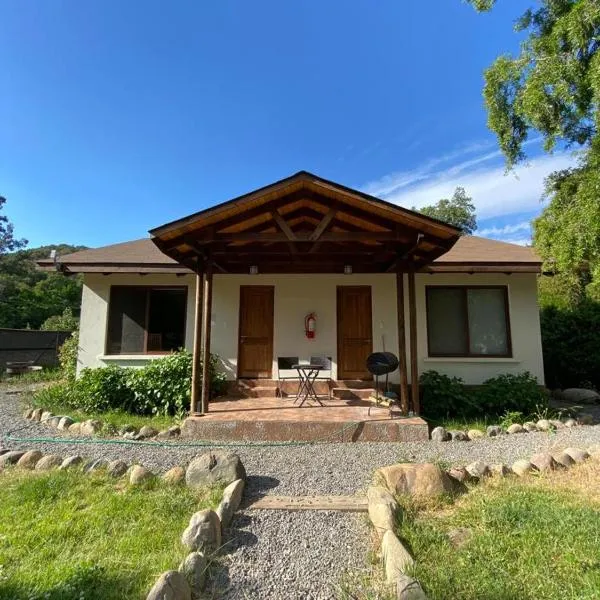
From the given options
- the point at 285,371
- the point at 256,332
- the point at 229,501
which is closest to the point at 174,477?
the point at 229,501

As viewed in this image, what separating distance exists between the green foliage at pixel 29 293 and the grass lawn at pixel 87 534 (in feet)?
63.4

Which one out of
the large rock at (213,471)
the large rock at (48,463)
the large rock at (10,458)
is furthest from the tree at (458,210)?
the large rock at (10,458)

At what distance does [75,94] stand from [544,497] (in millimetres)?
12350

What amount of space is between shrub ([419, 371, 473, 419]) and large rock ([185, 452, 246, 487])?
175 inches

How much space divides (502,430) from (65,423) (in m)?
6.96

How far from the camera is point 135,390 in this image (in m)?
7.02

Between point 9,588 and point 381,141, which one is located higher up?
point 381,141

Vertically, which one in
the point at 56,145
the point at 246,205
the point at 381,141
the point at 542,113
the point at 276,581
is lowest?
the point at 276,581

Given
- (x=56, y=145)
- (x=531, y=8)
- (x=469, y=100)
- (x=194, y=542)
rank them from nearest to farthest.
A: (x=194, y=542)
(x=531, y=8)
(x=469, y=100)
(x=56, y=145)

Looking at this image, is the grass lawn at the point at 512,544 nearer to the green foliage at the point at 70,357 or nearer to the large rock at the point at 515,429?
the large rock at the point at 515,429

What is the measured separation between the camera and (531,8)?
838 cm

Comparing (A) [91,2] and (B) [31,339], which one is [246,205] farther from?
(B) [31,339]

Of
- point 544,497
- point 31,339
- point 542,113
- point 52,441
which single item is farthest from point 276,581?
point 31,339

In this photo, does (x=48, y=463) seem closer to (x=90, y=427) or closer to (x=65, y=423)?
(x=90, y=427)
